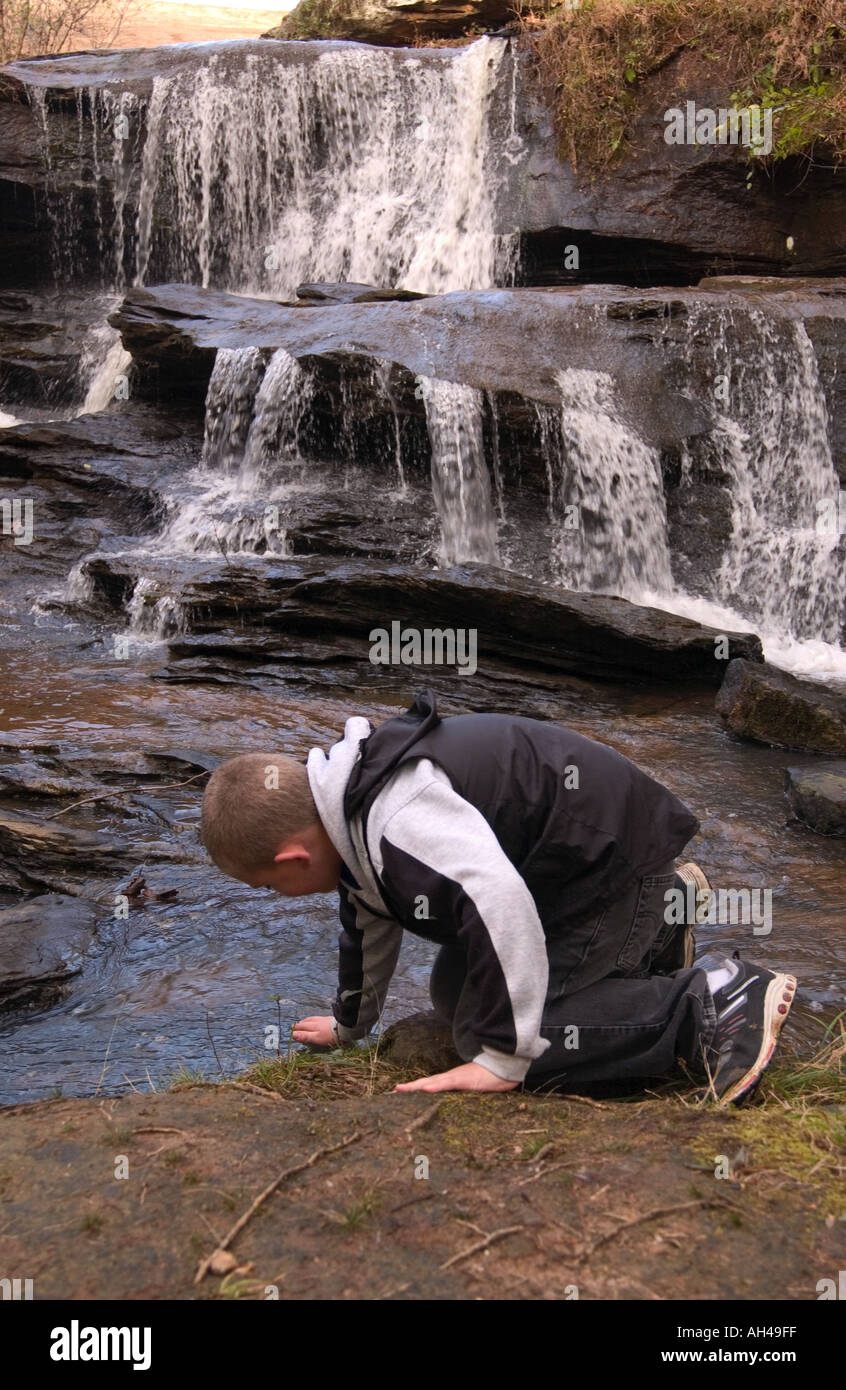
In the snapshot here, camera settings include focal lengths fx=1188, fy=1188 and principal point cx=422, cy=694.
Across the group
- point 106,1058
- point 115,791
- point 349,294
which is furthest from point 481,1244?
point 349,294

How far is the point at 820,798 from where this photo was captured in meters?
5.57

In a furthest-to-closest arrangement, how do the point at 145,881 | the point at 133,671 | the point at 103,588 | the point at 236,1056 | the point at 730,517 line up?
the point at 730,517, the point at 103,588, the point at 133,671, the point at 145,881, the point at 236,1056

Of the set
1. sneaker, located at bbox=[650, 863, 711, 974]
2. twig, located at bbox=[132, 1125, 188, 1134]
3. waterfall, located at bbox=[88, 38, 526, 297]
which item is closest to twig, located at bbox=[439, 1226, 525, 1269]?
twig, located at bbox=[132, 1125, 188, 1134]

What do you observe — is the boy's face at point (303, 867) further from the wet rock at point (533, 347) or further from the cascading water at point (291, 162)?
the cascading water at point (291, 162)

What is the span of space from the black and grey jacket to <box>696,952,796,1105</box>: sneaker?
14.9 inches

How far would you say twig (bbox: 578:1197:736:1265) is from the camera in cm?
189

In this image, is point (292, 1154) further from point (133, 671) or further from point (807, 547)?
point (807, 547)

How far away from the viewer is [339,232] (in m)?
13.8

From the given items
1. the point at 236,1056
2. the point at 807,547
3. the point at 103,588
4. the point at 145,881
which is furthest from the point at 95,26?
the point at 236,1056

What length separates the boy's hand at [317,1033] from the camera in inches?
119

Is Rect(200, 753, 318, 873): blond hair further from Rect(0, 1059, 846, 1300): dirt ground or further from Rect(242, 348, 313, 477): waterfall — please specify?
Rect(242, 348, 313, 477): waterfall

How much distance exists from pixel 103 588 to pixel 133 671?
5.46 feet
